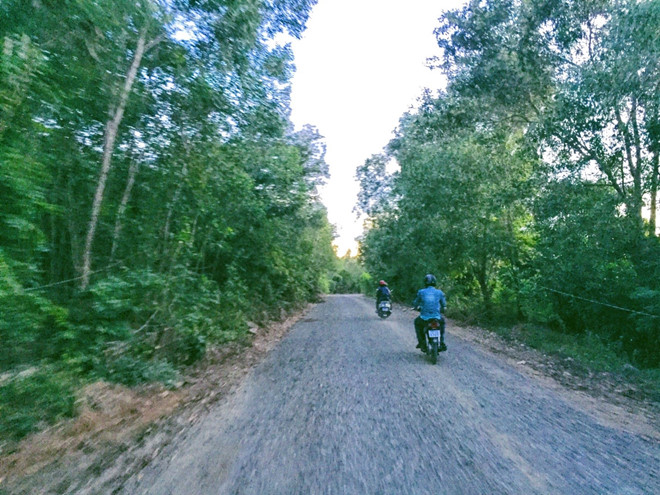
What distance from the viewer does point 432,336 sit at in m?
9.70

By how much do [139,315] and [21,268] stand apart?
3738mm

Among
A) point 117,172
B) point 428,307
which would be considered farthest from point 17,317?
point 428,307

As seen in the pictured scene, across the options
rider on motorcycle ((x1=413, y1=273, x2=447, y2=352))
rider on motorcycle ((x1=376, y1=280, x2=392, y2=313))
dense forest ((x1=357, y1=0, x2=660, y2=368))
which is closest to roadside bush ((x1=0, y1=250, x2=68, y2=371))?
rider on motorcycle ((x1=413, y1=273, x2=447, y2=352))

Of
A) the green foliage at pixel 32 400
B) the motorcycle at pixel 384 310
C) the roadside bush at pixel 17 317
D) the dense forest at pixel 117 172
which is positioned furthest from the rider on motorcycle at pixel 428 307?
the motorcycle at pixel 384 310

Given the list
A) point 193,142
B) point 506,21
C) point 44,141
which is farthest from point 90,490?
point 506,21

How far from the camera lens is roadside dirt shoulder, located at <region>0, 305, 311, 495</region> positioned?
Answer: 4180 mm

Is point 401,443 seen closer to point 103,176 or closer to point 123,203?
point 103,176

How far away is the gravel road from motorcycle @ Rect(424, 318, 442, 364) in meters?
1.13

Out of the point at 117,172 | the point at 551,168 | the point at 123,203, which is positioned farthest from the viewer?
the point at 551,168

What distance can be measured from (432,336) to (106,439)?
6355mm

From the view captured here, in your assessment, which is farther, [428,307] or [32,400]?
[428,307]

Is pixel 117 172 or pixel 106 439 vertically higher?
pixel 117 172

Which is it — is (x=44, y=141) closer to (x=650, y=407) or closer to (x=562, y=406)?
(x=562, y=406)

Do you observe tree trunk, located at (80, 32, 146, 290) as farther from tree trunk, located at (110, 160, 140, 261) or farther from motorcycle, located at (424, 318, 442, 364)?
motorcycle, located at (424, 318, 442, 364)
